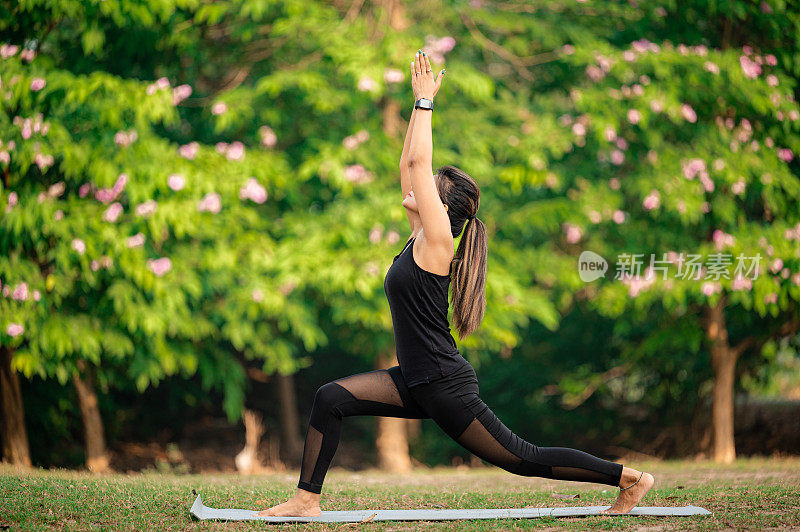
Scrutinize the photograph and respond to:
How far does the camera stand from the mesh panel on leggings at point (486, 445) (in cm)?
390

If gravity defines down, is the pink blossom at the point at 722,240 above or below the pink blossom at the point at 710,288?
above

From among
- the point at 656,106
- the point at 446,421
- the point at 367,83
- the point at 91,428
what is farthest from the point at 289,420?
the point at 446,421

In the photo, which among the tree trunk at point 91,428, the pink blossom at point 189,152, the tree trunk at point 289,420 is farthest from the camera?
the tree trunk at point 289,420

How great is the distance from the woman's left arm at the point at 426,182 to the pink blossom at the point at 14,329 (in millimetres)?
4610

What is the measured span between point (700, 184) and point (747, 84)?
3.40ft

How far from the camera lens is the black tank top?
378 centimetres

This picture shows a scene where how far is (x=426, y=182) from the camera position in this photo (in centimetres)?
364

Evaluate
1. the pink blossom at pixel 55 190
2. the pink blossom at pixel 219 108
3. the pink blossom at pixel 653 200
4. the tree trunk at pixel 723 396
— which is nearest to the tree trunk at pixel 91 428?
the pink blossom at pixel 55 190

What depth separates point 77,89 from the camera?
6.96 meters

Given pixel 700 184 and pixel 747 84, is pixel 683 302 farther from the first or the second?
pixel 747 84

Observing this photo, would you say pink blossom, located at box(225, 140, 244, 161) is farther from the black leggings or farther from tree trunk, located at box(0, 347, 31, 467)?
the black leggings

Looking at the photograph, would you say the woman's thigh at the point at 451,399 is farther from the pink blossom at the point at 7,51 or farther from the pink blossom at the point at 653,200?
the pink blossom at the point at 7,51

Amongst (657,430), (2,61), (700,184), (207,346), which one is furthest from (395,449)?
(2,61)

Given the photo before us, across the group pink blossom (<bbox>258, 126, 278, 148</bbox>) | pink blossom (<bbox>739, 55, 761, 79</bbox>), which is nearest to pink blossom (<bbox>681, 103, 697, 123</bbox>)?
pink blossom (<bbox>739, 55, 761, 79</bbox>)
